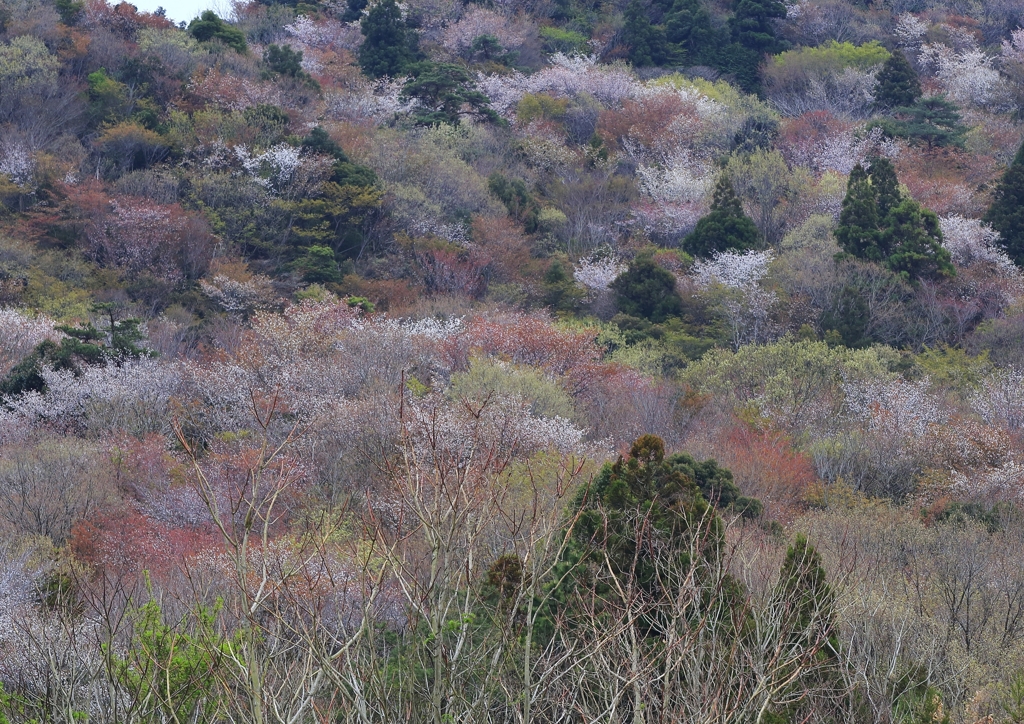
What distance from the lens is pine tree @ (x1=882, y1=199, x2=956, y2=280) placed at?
1200 inches

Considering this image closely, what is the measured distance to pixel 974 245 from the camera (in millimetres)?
32844

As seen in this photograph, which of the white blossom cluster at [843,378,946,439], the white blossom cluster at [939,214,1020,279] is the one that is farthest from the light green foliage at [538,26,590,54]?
the white blossom cluster at [843,378,946,439]

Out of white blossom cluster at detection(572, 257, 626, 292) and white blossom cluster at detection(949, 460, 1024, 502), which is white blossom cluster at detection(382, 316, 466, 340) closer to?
white blossom cluster at detection(572, 257, 626, 292)

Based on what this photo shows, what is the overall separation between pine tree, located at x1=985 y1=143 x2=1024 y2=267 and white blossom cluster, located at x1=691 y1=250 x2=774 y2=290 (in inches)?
268

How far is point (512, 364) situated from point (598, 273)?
10.3 m

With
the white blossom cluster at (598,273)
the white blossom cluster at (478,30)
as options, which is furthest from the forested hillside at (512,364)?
the white blossom cluster at (598,273)

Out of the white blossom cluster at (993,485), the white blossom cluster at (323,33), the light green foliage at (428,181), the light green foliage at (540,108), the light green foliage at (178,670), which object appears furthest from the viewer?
the white blossom cluster at (323,33)

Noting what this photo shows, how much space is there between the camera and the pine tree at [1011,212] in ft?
107

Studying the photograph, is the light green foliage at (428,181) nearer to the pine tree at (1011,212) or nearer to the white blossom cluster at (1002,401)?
the pine tree at (1011,212)

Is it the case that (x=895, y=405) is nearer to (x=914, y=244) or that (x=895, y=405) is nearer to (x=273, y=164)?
(x=914, y=244)

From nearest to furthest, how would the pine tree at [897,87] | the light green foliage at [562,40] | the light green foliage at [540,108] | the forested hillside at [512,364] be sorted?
the forested hillside at [512,364] < the light green foliage at [540,108] < the pine tree at [897,87] < the light green foliage at [562,40]

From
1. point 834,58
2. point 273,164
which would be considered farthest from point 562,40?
point 273,164

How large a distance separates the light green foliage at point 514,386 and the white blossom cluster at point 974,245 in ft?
49.7

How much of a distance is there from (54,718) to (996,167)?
3894 centimetres
